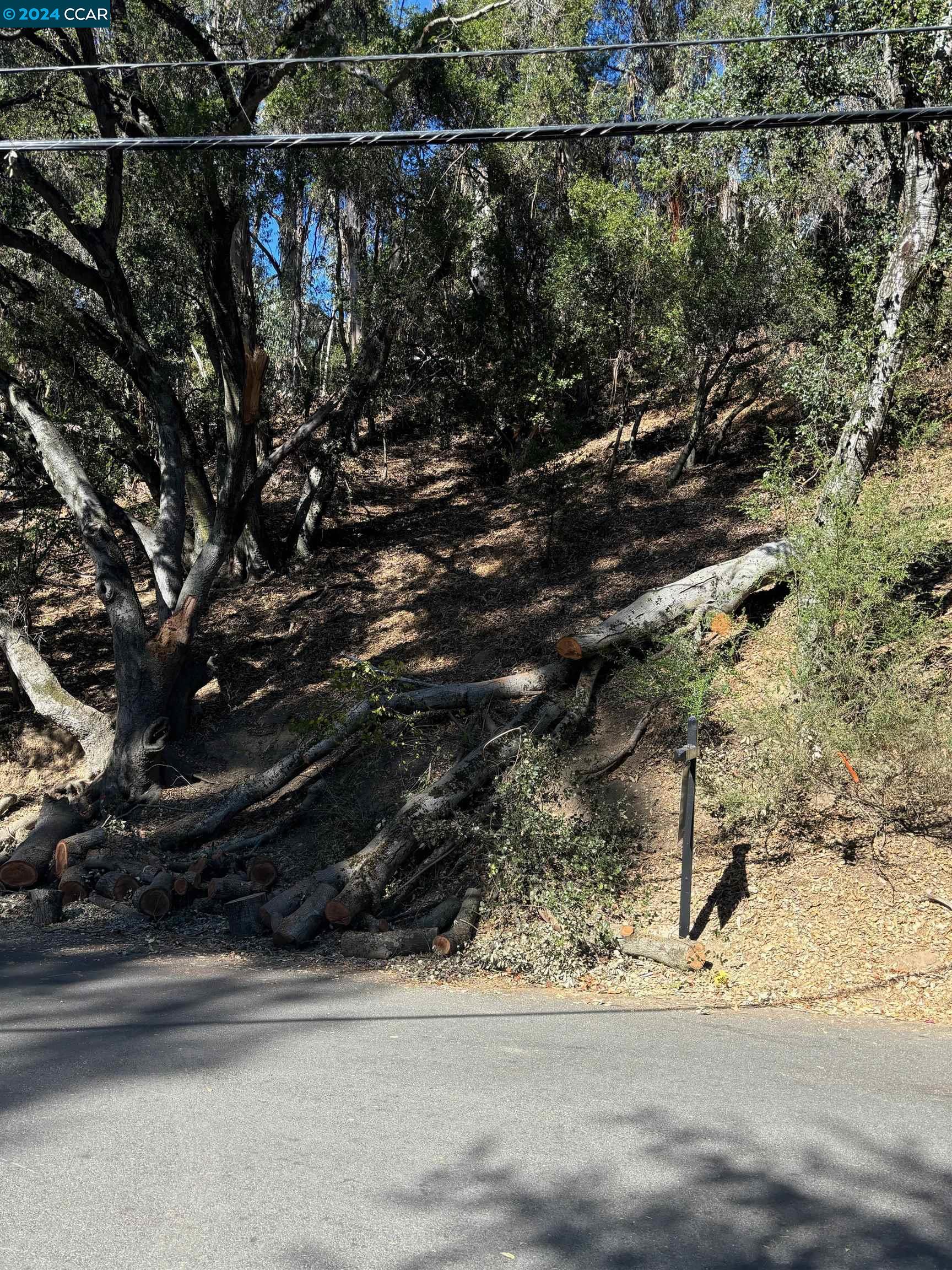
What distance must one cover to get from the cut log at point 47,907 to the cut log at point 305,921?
2.15 metres

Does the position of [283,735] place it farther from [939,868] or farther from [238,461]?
[939,868]

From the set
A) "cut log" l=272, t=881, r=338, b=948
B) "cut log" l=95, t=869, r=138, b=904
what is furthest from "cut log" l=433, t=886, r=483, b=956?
"cut log" l=95, t=869, r=138, b=904

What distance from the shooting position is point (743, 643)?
11922 mm

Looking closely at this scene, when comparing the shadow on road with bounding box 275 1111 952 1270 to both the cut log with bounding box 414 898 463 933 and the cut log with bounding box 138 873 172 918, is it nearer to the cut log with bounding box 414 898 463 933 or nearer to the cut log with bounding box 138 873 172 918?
the cut log with bounding box 414 898 463 933

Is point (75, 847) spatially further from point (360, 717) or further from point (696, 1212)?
point (696, 1212)

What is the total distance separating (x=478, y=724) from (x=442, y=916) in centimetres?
276

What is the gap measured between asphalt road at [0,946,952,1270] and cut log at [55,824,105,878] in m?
3.92

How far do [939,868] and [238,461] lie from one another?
31.5ft

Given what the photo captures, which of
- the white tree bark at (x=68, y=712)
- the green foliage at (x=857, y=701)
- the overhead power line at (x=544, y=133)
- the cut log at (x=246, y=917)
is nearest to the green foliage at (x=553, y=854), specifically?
the green foliage at (x=857, y=701)

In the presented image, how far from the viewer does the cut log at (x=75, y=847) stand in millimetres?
10594

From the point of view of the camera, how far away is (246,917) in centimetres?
920

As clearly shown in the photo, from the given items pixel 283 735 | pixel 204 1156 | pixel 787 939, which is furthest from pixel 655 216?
pixel 204 1156

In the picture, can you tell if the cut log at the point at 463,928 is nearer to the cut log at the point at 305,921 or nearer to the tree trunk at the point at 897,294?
the cut log at the point at 305,921

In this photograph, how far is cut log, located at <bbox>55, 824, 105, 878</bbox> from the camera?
1059 centimetres
